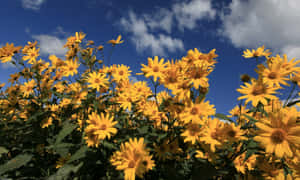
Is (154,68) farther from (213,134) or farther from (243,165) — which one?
(243,165)

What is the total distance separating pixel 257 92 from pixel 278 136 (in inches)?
21.0

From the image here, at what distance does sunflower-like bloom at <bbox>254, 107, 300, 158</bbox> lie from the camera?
1.68 meters

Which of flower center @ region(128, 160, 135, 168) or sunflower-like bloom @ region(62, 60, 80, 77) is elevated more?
sunflower-like bloom @ region(62, 60, 80, 77)

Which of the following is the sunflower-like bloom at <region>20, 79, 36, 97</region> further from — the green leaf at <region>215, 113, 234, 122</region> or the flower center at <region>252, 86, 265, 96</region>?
the flower center at <region>252, 86, 265, 96</region>

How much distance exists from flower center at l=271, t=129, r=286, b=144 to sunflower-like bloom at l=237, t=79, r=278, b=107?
12.7 inches

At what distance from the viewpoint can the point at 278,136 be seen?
1743mm

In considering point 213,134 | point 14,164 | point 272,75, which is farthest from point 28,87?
point 272,75

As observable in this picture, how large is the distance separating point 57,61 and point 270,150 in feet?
13.1

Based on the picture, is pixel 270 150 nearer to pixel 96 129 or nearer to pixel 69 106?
pixel 96 129

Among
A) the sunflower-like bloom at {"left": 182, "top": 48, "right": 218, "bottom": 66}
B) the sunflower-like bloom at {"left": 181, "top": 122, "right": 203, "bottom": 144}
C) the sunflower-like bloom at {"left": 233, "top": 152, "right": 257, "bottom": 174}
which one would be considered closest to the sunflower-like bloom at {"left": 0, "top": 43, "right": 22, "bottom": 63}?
the sunflower-like bloom at {"left": 182, "top": 48, "right": 218, "bottom": 66}

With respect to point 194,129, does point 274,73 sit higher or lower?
higher

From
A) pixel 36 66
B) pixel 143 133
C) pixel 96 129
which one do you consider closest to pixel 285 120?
pixel 143 133

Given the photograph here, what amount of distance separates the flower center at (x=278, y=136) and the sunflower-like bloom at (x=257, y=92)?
0.32 m

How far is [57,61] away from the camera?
3818mm
